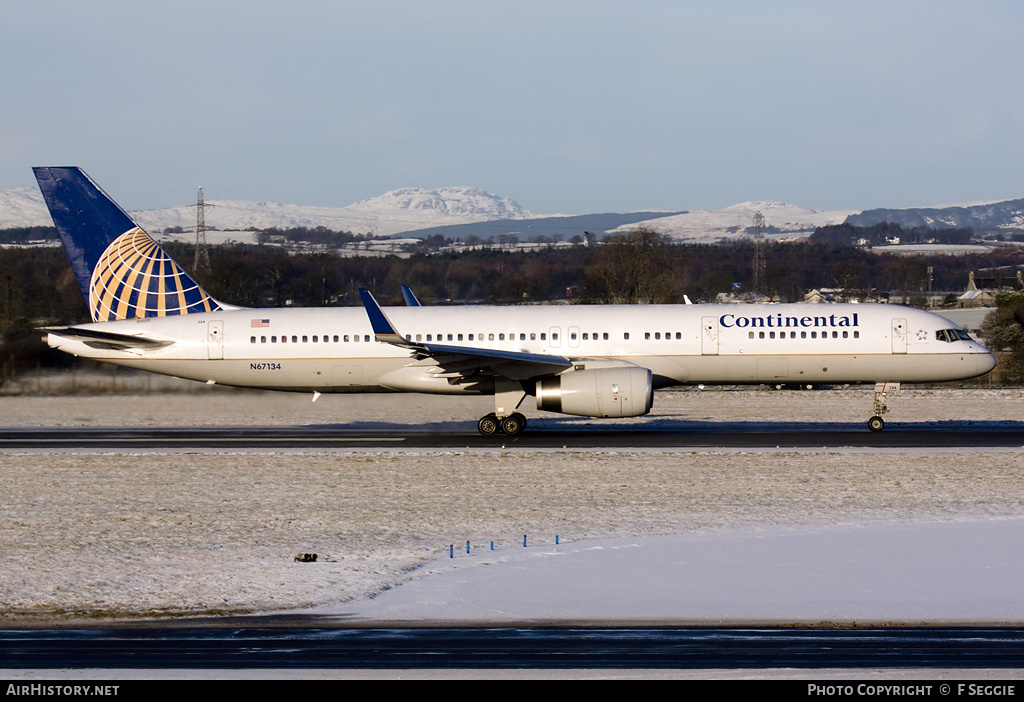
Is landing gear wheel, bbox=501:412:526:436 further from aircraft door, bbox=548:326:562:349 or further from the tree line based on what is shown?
the tree line

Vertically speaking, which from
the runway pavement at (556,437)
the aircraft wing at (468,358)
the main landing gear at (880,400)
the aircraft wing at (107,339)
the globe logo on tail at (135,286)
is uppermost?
the globe logo on tail at (135,286)

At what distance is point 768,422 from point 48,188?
23.8m

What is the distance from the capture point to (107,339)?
30.2m

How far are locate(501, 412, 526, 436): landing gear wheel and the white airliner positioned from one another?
0.10 ft

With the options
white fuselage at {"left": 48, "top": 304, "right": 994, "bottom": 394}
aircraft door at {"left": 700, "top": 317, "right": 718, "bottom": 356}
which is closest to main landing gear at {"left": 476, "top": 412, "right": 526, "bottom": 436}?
white fuselage at {"left": 48, "top": 304, "right": 994, "bottom": 394}

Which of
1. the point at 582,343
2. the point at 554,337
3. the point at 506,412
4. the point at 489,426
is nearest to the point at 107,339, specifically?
the point at 489,426

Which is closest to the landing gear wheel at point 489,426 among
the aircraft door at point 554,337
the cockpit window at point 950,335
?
the aircraft door at point 554,337

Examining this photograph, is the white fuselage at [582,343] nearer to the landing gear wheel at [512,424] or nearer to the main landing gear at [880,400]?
the main landing gear at [880,400]

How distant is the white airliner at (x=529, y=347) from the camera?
96.9 ft

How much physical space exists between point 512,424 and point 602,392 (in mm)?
3493

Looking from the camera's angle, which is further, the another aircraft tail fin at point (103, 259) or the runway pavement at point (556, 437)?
the another aircraft tail fin at point (103, 259)

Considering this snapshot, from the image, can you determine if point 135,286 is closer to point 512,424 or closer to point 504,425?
point 504,425

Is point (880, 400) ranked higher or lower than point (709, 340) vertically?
lower

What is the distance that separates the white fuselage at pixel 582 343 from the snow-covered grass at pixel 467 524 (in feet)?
16.3
